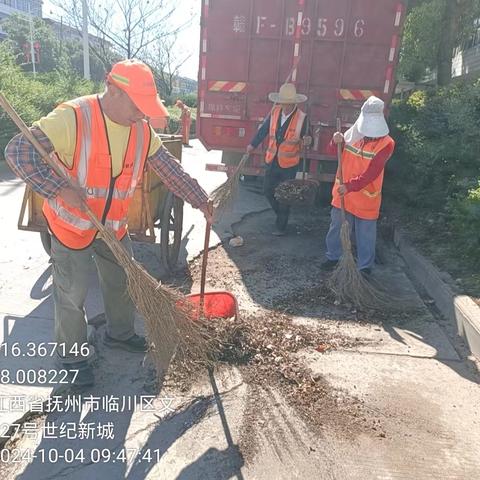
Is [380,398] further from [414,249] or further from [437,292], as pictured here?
[414,249]

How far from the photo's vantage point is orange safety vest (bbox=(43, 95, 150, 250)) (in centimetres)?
262

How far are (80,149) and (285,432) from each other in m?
1.93

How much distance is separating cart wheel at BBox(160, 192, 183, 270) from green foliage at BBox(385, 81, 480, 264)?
2905 mm

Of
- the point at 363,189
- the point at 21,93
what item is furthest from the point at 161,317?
the point at 21,93

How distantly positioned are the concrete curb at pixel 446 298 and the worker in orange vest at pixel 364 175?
0.61 m

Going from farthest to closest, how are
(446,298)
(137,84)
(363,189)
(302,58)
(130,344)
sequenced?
(302,58) < (363,189) < (446,298) < (130,344) < (137,84)

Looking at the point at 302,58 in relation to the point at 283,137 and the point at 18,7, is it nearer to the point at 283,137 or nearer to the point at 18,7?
the point at 283,137

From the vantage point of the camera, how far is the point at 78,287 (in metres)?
2.91

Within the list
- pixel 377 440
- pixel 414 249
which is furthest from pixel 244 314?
pixel 414 249

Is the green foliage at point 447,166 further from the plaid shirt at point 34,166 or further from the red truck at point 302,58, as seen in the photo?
the plaid shirt at point 34,166

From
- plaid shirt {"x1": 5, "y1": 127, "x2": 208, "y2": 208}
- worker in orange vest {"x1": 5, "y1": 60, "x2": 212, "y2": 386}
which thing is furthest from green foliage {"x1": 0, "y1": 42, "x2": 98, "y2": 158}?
plaid shirt {"x1": 5, "y1": 127, "x2": 208, "y2": 208}

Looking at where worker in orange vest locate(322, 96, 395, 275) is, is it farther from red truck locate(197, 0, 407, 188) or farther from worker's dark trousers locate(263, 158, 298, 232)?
red truck locate(197, 0, 407, 188)

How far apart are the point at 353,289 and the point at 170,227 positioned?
1926 mm

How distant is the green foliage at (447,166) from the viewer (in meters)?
5.03
